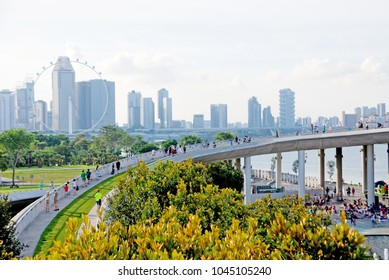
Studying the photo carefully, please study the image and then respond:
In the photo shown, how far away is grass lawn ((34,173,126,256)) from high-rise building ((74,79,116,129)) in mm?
26645

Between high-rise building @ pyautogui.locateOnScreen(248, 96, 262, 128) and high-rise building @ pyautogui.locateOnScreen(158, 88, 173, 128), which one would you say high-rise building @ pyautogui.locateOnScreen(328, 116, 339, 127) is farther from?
high-rise building @ pyautogui.locateOnScreen(248, 96, 262, 128)

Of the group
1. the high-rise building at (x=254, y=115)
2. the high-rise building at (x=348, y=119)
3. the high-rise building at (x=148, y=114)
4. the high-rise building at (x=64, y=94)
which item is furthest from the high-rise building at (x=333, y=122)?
the high-rise building at (x=148, y=114)

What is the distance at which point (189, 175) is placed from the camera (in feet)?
38.7

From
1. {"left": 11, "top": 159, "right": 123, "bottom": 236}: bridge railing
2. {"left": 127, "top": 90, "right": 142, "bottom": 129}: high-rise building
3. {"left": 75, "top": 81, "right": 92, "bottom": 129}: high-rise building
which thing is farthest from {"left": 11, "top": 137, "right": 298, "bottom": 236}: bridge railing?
{"left": 127, "top": 90, "right": 142, "bottom": 129}: high-rise building

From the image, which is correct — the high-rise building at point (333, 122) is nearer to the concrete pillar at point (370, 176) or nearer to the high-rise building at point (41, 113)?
the concrete pillar at point (370, 176)

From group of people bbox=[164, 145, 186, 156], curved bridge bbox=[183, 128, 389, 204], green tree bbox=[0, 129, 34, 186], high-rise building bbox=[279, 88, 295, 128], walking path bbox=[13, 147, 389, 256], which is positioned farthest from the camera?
high-rise building bbox=[279, 88, 295, 128]

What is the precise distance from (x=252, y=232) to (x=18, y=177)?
27.8 metres

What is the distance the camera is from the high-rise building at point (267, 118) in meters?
58.1

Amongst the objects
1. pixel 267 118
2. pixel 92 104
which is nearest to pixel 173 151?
pixel 92 104

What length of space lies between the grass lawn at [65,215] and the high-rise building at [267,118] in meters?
40.7

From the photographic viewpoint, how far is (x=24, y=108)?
53.2 metres

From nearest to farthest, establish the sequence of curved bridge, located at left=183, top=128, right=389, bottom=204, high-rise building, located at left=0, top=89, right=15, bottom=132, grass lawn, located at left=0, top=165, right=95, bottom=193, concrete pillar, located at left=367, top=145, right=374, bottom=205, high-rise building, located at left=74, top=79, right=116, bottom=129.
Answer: concrete pillar, located at left=367, top=145, right=374, bottom=205, curved bridge, located at left=183, top=128, right=389, bottom=204, grass lawn, located at left=0, top=165, right=95, bottom=193, high-rise building, located at left=74, top=79, right=116, bottom=129, high-rise building, located at left=0, top=89, right=15, bottom=132

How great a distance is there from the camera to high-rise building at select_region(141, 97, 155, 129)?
2143 inches
